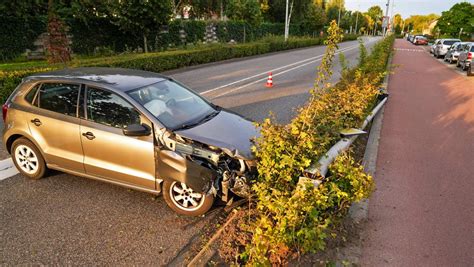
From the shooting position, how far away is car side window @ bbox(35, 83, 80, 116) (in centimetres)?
448

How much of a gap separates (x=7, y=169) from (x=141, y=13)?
15600mm

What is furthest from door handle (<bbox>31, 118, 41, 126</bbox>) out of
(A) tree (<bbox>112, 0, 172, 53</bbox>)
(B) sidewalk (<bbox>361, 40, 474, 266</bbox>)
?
(A) tree (<bbox>112, 0, 172, 53</bbox>)

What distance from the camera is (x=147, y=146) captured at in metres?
4.05

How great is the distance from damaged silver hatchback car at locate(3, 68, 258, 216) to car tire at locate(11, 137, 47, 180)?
0.6 inches

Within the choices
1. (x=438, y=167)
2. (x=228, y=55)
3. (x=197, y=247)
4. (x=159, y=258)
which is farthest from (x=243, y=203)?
(x=228, y=55)

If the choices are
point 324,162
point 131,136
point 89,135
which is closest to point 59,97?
point 89,135

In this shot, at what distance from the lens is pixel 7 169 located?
527 cm

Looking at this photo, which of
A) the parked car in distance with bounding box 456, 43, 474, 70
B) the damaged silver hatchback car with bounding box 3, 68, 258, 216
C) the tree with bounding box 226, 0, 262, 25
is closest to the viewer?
the damaged silver hatchback car with bounding box 3, 68, 258, 216

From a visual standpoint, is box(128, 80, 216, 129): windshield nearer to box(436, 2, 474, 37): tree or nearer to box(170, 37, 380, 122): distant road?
box(170, 37, 380, 122): distant road

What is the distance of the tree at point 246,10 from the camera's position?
1271 inches

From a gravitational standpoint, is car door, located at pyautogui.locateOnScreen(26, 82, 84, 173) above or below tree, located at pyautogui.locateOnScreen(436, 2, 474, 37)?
below

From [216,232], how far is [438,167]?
4.36 metres

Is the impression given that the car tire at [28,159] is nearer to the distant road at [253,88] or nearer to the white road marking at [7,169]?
the white road marking at [7,169]

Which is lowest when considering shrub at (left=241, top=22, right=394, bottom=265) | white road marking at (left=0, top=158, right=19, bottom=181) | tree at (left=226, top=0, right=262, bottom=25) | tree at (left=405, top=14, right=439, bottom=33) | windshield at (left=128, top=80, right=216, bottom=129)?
white road marking at (left=0, top=158, right=19, bottom=181)
